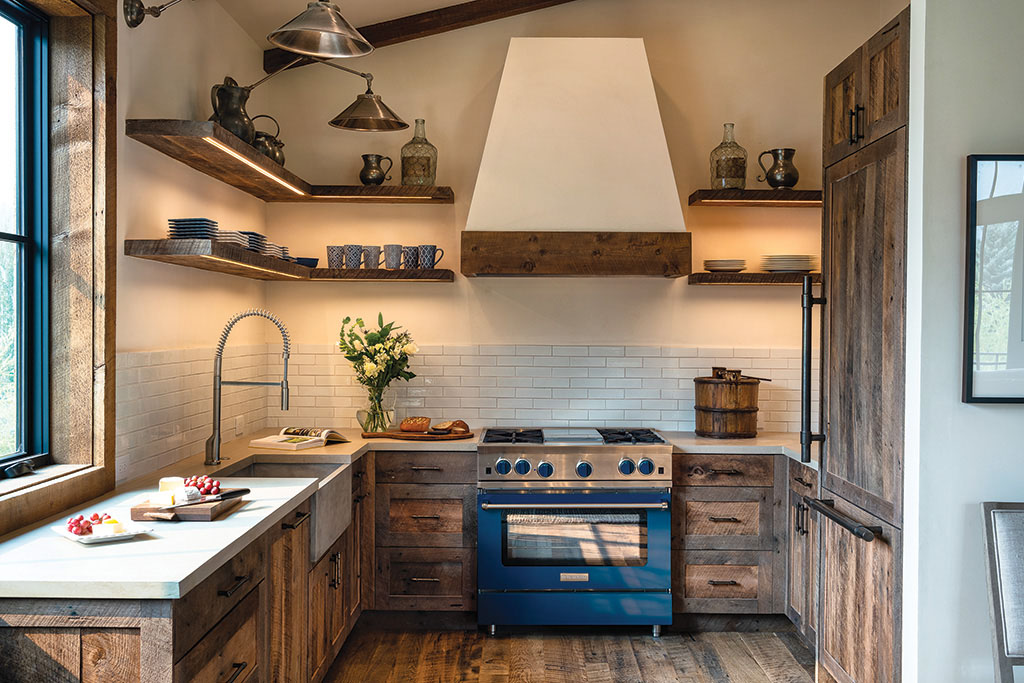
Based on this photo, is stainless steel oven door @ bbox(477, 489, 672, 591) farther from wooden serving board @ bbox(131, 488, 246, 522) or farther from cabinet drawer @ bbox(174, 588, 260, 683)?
wooden serving board @ bbox(131, 488, 246, 522)

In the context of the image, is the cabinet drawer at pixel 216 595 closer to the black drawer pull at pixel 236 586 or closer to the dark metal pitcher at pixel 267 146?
the black drawer pull at pixel 236 586

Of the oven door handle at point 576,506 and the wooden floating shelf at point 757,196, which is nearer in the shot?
the oven door handle at point 576,506

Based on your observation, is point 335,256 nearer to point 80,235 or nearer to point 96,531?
point 80,235

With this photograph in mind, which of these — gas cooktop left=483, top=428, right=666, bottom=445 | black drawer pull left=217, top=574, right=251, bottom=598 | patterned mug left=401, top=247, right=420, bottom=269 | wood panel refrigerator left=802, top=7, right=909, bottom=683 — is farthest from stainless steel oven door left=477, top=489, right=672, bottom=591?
black drawer pull left=217, top=574, right=251, bottom=598

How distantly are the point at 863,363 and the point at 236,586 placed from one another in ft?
6.90

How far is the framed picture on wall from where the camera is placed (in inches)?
86.0

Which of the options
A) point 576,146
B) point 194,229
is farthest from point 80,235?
point 576,146

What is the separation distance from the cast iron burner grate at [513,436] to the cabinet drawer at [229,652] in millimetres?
1767

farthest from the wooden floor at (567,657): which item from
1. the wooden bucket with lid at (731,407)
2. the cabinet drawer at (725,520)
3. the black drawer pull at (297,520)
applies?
the wooden bucket with lid at (731,407)

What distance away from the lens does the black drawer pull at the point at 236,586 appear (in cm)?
212

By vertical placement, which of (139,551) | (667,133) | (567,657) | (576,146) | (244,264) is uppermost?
(667,133)

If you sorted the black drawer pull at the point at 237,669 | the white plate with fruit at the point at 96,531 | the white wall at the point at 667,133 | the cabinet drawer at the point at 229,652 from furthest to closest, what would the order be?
the white wall at the point at 667,133 → the black drawer pull at the point at 237,669 → the white plate with fruit at the point at 96,531 → the cabinet drawer at the point at 229,652

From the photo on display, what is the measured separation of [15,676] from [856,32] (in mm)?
4945

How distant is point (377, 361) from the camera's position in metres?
4.19
